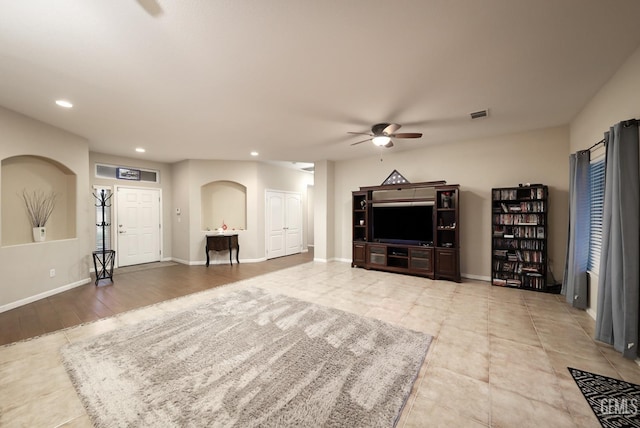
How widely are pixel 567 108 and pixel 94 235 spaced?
9.41 meters

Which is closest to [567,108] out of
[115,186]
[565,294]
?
[565,294]

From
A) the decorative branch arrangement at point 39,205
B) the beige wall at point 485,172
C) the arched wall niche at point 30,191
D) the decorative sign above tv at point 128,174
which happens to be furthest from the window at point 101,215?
the beige wall at point 485,172

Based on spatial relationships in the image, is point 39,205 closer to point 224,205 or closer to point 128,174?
point 128,174

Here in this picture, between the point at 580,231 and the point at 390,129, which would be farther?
the point at 390,129

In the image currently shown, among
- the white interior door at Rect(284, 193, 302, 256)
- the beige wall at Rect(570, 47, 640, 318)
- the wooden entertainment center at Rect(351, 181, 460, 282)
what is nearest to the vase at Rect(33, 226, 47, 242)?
the white interior door at Rect(284, 193, 302, 256)

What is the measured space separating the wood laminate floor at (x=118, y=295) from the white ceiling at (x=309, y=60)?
112 inches

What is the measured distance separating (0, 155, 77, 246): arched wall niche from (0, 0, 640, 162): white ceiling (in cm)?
95

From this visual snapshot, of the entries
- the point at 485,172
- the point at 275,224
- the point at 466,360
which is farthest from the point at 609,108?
the point at 275,224

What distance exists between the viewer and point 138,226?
6.59m

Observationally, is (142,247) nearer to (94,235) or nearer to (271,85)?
(94,235)

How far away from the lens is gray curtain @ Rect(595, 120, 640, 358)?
2.17m

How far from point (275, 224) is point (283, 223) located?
1.16 feet

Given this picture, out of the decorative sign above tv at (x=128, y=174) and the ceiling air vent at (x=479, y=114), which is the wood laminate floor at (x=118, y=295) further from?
the ceiling air vent at (x=479, y=114)

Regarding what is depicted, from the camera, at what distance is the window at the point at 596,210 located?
A: 302 centimetres
